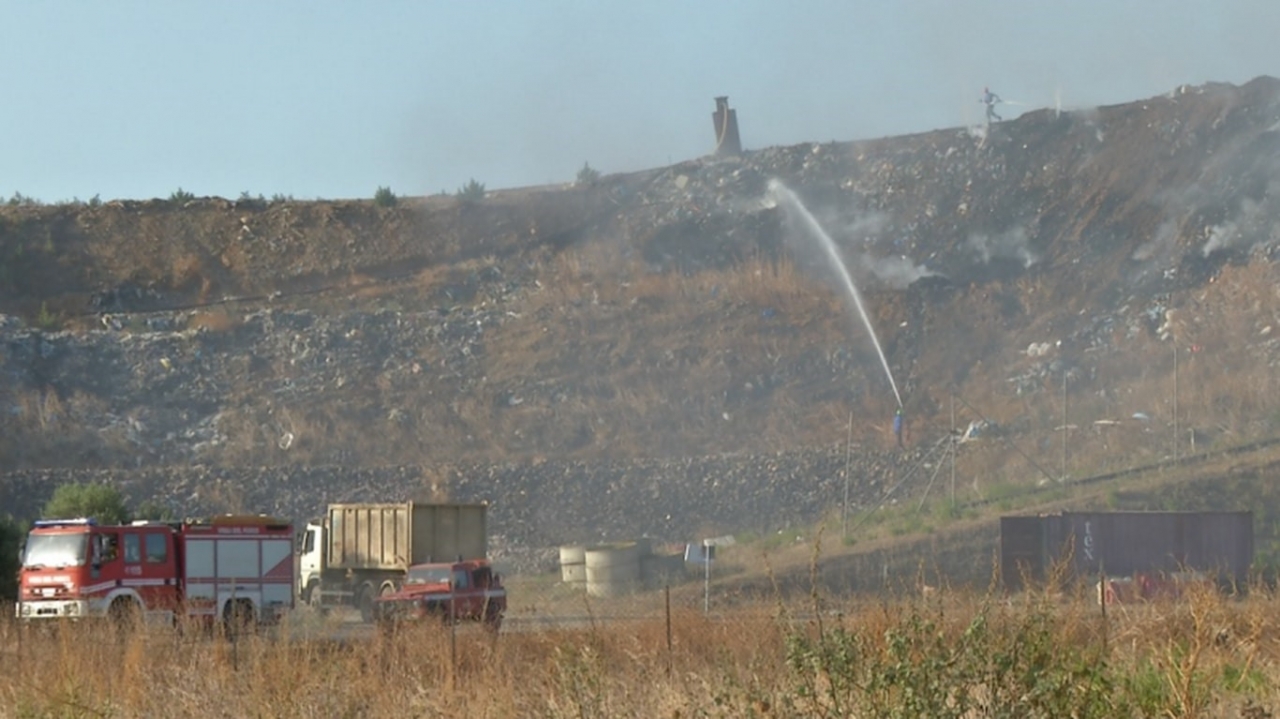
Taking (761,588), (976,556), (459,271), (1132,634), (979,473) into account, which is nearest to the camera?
(1132,634)

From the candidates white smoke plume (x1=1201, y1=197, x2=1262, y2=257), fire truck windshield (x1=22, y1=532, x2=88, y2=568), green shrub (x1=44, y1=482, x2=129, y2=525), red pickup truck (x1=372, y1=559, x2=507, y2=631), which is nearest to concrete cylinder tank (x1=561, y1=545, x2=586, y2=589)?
red pickup truck (x1=372, y1=559, x2=507, y2=631)

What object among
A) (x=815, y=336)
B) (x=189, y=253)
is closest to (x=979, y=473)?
(x=815, y=336)

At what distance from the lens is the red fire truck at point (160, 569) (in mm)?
24078

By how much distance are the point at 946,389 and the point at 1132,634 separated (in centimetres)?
3864

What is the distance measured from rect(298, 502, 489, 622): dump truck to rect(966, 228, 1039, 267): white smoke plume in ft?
106

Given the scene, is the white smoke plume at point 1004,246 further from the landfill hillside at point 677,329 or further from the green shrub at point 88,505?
the green shrub at point 88,505

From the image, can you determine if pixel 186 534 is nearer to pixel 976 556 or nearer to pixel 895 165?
pixel 976 556

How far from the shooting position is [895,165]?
67.0 meters

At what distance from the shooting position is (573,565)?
34719 millimetres

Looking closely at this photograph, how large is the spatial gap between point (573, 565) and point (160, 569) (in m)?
11.4

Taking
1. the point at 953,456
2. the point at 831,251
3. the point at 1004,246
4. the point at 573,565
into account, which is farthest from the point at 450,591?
the point at 831,251

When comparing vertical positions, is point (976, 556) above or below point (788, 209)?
below

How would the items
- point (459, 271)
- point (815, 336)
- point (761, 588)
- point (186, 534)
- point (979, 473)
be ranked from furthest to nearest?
point (459, 271) < point (815, 336) < point (979, 473) < point (761, 588) < point (186, 534)

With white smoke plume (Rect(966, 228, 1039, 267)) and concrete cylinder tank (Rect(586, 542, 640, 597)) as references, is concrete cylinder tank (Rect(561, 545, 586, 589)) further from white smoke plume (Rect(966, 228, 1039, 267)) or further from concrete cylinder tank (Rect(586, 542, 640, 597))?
white smoke plume (Rect(966, 228, 1039, 267))
